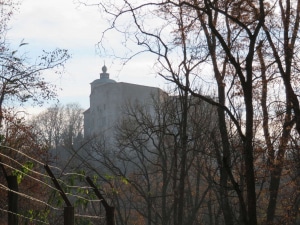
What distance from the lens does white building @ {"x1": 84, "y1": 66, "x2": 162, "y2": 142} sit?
7944 cm

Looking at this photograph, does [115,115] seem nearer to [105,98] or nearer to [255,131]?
[105,98]

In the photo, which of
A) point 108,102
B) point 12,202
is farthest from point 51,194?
point 108,102

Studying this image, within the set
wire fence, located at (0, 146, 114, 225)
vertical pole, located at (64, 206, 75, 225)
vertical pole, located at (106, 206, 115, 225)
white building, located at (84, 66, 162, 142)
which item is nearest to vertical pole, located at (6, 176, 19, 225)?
wire fence, located at (0, 146, 114, 225)

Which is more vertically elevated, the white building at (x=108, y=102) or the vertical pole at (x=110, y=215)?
the white building at (x=108, y=102)

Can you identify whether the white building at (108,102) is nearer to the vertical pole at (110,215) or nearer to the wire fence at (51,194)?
the wire fence at (51,194)

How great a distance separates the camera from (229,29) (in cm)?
1708

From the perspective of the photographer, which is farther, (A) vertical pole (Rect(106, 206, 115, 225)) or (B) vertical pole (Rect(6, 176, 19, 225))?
(A) vertical pole (Rect(106, 206, 115, 225))

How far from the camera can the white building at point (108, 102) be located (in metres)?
79.4

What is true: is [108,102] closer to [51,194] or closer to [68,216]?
[51,194]

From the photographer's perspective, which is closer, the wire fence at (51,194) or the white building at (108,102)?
the wire fence at (51,194)

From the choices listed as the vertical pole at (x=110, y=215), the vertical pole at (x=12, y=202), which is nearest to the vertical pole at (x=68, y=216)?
the vertical pole at (x=12, y=202)

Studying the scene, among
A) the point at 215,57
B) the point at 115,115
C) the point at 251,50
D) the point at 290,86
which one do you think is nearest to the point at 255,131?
the point at 215,57

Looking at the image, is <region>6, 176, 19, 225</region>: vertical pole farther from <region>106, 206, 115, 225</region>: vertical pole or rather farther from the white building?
the white building

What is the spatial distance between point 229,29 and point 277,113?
3.04m
